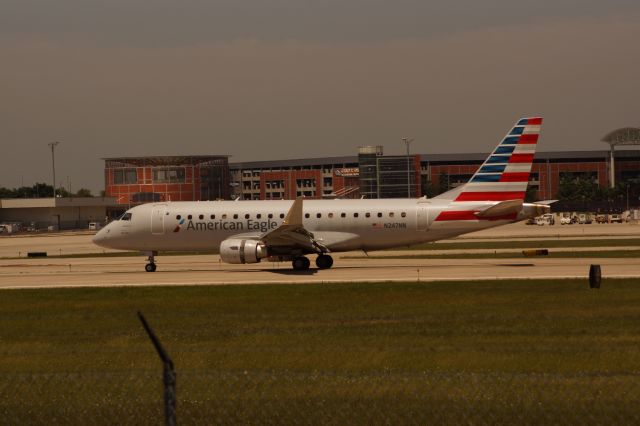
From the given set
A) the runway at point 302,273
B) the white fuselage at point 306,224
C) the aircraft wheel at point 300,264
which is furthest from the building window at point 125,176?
the aircraft wheel at point 300,264

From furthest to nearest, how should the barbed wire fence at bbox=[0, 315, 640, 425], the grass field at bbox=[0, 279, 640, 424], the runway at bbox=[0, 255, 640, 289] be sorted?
the runway at bbox=[0, 255, 640, 289] < the grass field at bbox=[0, 279, 640, 424] < the barbed wire fence at bbox=[0, 315, 640, 425]

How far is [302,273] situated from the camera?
39.4 meters

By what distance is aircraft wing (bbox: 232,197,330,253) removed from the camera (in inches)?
1547

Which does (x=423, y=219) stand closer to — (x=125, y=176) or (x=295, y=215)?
(x=295, y=215)

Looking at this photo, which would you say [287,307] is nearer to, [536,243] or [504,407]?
[504,407]

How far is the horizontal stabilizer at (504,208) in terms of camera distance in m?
40.3

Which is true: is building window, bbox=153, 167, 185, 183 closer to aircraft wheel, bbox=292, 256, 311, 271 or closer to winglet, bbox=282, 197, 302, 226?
aircraft wheel, bbox=292, 256, 311, 271

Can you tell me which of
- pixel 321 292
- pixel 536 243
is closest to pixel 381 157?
pixel 536 243

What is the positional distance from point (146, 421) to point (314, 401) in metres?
2.32

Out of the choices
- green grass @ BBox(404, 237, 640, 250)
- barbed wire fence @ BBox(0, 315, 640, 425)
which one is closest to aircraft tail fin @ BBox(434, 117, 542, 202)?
green grass @ BBox(404, 237, 640, 250)

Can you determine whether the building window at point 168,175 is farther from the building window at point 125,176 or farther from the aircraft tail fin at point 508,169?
the aircraft tail fin at point 508,169

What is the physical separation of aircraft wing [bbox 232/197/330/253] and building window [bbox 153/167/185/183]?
116287 millimetres

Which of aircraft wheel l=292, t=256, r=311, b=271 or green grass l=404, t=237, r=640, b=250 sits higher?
aircraft wheel l=292, t=256, r=311, b=271

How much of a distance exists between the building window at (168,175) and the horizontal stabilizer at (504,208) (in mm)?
120248
